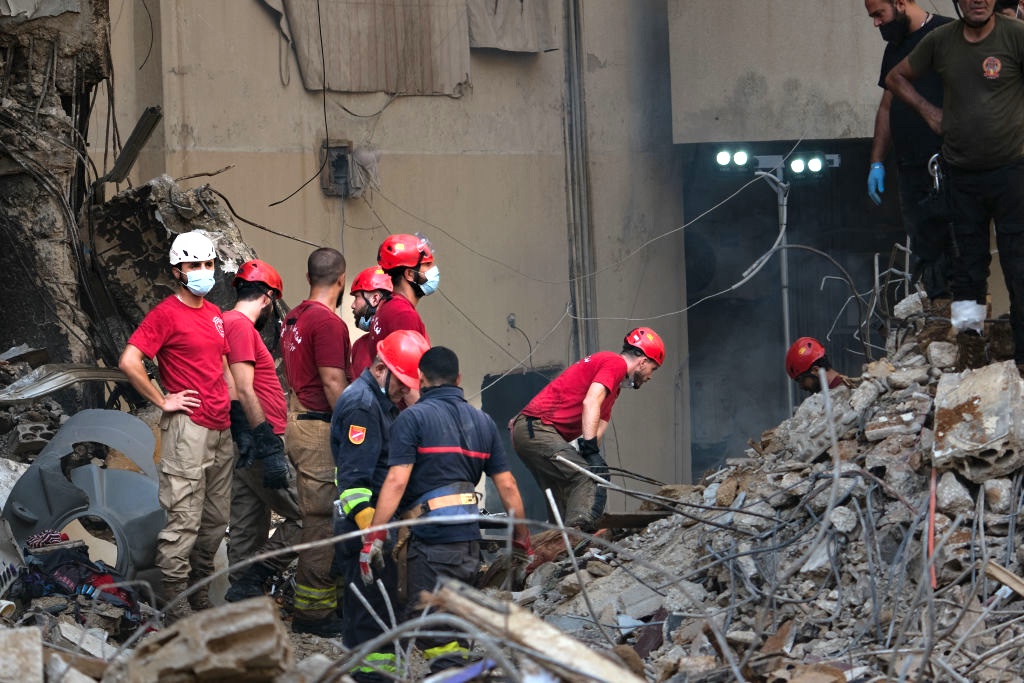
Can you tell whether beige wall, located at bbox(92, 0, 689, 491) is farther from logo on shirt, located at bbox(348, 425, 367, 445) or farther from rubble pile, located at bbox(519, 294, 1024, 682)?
rubble pile, located at bbox(519, 294, 1024, 682)

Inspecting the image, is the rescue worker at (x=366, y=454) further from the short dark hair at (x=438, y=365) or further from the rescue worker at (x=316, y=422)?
the rescue worker at (x=316, y=422)

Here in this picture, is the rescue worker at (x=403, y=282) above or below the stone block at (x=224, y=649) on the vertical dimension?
above

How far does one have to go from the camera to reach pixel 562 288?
14.2 m

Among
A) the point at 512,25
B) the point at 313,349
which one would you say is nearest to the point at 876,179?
the point at 313,349

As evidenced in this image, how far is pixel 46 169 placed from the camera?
7699 mm

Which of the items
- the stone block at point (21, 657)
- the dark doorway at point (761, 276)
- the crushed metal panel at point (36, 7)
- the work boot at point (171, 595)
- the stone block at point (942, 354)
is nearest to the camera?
the stone block at point (21, 657)

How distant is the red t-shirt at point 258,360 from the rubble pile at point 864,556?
1.60m

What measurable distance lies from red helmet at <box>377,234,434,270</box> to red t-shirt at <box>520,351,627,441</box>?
1343 millimetres

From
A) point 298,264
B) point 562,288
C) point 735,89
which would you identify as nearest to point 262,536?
point 298,264

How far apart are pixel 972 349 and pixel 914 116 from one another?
58.2 inches

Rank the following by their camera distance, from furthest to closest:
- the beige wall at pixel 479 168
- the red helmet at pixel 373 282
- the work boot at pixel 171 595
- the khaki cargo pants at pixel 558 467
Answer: the beige wall at pixel 479 168 < the khaki cargo pants at pixel 558 467 < the red helmet at pixel 373 282 < the work boot at pixel 171 595

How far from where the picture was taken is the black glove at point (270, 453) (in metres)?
6.24

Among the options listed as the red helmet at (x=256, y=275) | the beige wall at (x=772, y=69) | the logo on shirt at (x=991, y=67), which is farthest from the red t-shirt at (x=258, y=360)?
the beige wall at (x=772, y=69)

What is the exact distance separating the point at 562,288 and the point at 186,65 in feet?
18.2
